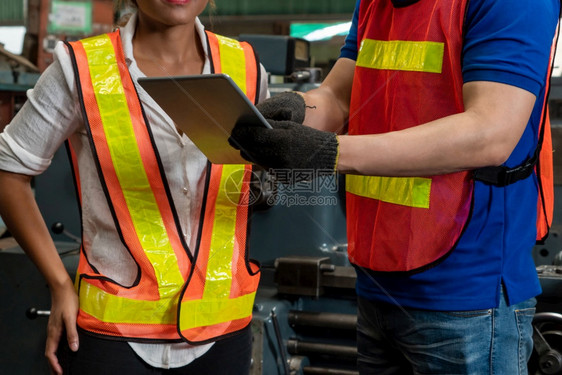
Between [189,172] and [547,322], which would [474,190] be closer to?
[189,172]

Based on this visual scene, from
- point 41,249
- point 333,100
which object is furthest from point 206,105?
point 41,249

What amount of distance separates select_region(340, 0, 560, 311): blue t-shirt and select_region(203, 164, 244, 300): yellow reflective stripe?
0.30 m

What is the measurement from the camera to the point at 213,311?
4.00ft

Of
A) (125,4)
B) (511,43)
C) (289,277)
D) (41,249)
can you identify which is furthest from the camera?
(289,277)

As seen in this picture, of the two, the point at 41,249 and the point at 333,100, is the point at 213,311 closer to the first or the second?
the point at 41,249

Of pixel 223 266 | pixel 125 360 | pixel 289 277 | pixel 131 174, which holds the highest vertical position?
pixel 131 174

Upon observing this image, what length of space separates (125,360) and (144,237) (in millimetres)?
219

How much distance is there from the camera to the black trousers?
3.76 ft

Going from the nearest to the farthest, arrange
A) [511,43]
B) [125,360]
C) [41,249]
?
[511,43] → [125,360] → [41,249]

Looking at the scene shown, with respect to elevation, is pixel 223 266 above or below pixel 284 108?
below

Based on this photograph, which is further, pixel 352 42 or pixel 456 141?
pixel 352 42

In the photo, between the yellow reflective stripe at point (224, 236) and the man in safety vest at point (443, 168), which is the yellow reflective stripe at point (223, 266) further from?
the man in safety vest at point (443, 168)

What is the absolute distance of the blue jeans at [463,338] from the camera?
1.01m

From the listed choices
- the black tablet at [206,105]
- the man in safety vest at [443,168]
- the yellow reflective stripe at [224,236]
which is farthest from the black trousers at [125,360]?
the black tablet at [206,105]
